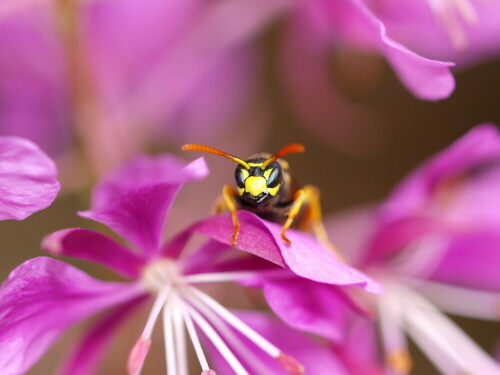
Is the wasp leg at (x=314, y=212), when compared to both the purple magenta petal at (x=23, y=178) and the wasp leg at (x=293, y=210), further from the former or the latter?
the purple magenta petal at (x=23, y=178)

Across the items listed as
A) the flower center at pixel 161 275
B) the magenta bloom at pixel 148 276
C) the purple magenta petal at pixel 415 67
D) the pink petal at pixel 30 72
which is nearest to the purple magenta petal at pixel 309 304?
the magenta bloom at pixel 148 276

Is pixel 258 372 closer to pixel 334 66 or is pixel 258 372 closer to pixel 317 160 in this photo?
pixel 334 66

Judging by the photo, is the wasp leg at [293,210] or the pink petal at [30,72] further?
the pink petal at [30,72]

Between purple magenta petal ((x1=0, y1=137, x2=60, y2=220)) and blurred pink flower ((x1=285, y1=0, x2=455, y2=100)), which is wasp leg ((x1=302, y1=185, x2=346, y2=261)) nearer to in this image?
blurred pink flower ((x1=285, y1=0, x2=455, y2=100))

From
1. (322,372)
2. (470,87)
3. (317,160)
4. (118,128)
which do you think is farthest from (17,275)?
(470,87)

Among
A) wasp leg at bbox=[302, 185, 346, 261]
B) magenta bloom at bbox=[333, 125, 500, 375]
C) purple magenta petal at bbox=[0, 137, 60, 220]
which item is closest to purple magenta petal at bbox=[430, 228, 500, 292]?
magenta bloom at bbox=[333, 125, 500, 375]

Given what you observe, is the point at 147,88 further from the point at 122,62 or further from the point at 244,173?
the point at 244,173

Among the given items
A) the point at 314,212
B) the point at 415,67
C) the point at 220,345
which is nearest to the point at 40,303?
the point at 220,345
